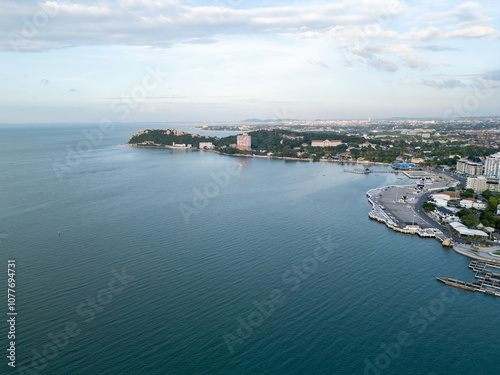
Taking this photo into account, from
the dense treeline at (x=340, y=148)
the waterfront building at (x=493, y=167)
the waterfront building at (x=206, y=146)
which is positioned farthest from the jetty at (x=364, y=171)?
the waterfront building at (x=206, y=146)

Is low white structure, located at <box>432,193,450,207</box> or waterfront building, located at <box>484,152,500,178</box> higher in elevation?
waterfront building, located at <box>484,152,500,178</box>

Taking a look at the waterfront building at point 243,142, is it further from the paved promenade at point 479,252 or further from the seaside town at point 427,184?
the paved promenade at point 479,252

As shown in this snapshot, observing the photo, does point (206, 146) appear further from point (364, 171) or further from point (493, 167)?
point (493, 167)

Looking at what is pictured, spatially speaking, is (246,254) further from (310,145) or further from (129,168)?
(310,145)

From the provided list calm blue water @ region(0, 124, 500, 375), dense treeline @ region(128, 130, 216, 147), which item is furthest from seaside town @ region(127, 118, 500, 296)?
calm blue water @ region(0, 124, 500, 375)

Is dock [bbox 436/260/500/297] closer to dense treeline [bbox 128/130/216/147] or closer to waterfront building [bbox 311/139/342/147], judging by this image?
waterfront building [bbox 311/139/342/147]
